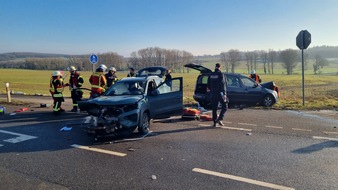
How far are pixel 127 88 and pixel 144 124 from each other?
147 cm

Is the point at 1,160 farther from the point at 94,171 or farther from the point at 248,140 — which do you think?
the point at 248,140

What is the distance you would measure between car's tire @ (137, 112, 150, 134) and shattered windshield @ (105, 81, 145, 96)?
794mm

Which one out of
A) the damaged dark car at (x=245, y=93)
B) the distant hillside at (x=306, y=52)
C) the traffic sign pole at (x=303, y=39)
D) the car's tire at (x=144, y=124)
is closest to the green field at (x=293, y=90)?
the damaged dark car at (x=245, y=93)

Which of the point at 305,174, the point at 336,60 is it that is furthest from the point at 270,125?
the point at 336,60

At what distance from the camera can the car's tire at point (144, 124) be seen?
25.1ft

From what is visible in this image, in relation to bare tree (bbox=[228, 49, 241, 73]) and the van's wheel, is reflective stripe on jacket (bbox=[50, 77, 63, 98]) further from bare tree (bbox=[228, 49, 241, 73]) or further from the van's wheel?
bare tree (bbox=[228, 49, 241, 73])

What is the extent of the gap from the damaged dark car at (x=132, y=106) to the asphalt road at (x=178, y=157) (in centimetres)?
39

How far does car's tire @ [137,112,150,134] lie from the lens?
25.1 ft

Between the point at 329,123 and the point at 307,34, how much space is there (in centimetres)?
608

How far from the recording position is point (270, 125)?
9148 millimetres

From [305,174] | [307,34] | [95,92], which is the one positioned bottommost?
[305,174]

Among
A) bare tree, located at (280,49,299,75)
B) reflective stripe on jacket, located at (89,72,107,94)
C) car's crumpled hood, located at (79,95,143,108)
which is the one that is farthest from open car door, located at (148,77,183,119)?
bare tree, located at (280,49,299,75)

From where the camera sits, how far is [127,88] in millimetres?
8719

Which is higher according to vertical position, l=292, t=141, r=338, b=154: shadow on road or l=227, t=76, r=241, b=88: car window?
l=227, t=76, r=241, b=88: car window
